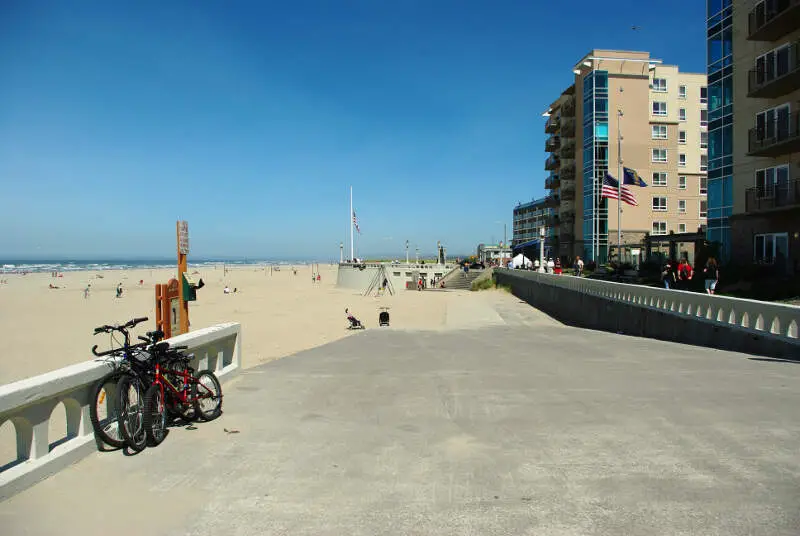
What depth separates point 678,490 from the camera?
4.34m

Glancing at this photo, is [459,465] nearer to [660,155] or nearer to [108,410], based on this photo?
[108,410]

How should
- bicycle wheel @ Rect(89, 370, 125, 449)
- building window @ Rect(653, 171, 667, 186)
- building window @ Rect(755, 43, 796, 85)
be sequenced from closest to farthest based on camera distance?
1. bicycle wheel @ Rect(89, 370, 125, 449)
2. building window @ Rect(755, 43, 796, 85)
3. building window @ Rect(653, 171, 667, 186)

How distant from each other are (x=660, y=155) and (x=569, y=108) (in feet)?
36.7

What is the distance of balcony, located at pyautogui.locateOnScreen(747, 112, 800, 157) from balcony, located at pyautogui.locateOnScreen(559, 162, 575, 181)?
3397 centimetres

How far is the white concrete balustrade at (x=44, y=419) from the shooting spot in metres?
4.30

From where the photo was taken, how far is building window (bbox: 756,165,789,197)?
82.1 ft

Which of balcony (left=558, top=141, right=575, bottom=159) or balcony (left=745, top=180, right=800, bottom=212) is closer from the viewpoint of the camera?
balcony (left=745, top=180, right=800, bottom=212)

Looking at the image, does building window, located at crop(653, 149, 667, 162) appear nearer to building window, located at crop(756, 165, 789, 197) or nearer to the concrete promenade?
building window, located at crop(756, 165, 789, 197)

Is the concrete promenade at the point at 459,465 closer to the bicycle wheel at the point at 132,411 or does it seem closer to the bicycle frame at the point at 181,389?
the bicycle wheel at the point at 132,411

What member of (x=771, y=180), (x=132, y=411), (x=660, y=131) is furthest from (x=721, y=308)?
(x=660, y=131)

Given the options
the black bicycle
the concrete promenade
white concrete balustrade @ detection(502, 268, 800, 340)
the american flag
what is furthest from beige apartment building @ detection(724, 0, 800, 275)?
the black bicycle

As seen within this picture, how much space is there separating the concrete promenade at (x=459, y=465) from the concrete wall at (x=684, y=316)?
9.55 ft

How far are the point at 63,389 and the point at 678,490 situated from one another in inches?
198

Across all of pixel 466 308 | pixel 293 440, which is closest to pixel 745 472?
pixel 293 440
